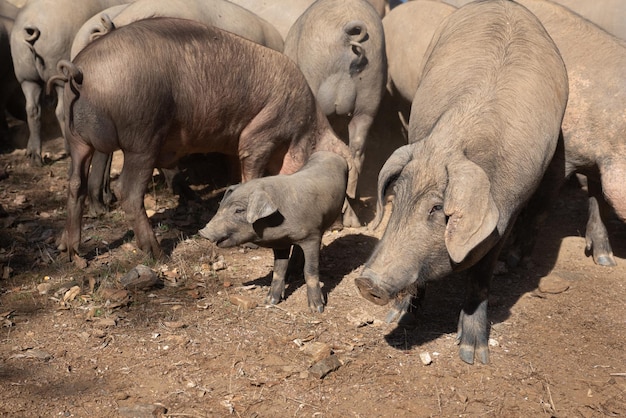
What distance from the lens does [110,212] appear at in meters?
6.50

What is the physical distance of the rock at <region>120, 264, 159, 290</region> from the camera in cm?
490

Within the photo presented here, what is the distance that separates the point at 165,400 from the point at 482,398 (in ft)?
5.41

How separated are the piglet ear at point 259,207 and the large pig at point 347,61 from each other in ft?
6.16

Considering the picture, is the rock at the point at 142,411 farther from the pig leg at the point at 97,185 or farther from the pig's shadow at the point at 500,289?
the pig leg at the point at 97,185

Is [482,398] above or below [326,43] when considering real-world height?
below

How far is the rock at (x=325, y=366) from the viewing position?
13.0 feet

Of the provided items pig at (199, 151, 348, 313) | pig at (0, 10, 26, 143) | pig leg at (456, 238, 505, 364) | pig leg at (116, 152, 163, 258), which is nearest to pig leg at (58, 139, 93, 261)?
pig leg at (116, 152, 163, 258)

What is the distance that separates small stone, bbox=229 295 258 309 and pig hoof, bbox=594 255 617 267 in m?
2.75

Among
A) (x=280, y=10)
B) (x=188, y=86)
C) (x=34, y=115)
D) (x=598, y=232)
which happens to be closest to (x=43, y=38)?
(x=34, y=115)

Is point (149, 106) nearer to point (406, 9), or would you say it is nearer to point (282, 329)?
point (282, 329)

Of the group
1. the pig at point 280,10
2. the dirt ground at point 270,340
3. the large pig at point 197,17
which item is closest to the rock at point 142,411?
the dirt ground at point 270,340

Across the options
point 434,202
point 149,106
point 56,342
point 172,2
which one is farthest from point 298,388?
point 172,2

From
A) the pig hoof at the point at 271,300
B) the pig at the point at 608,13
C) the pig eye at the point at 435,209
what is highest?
the pig eye at the point at 435,209

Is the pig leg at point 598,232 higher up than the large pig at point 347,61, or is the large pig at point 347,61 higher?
the large pig at point 347,61
